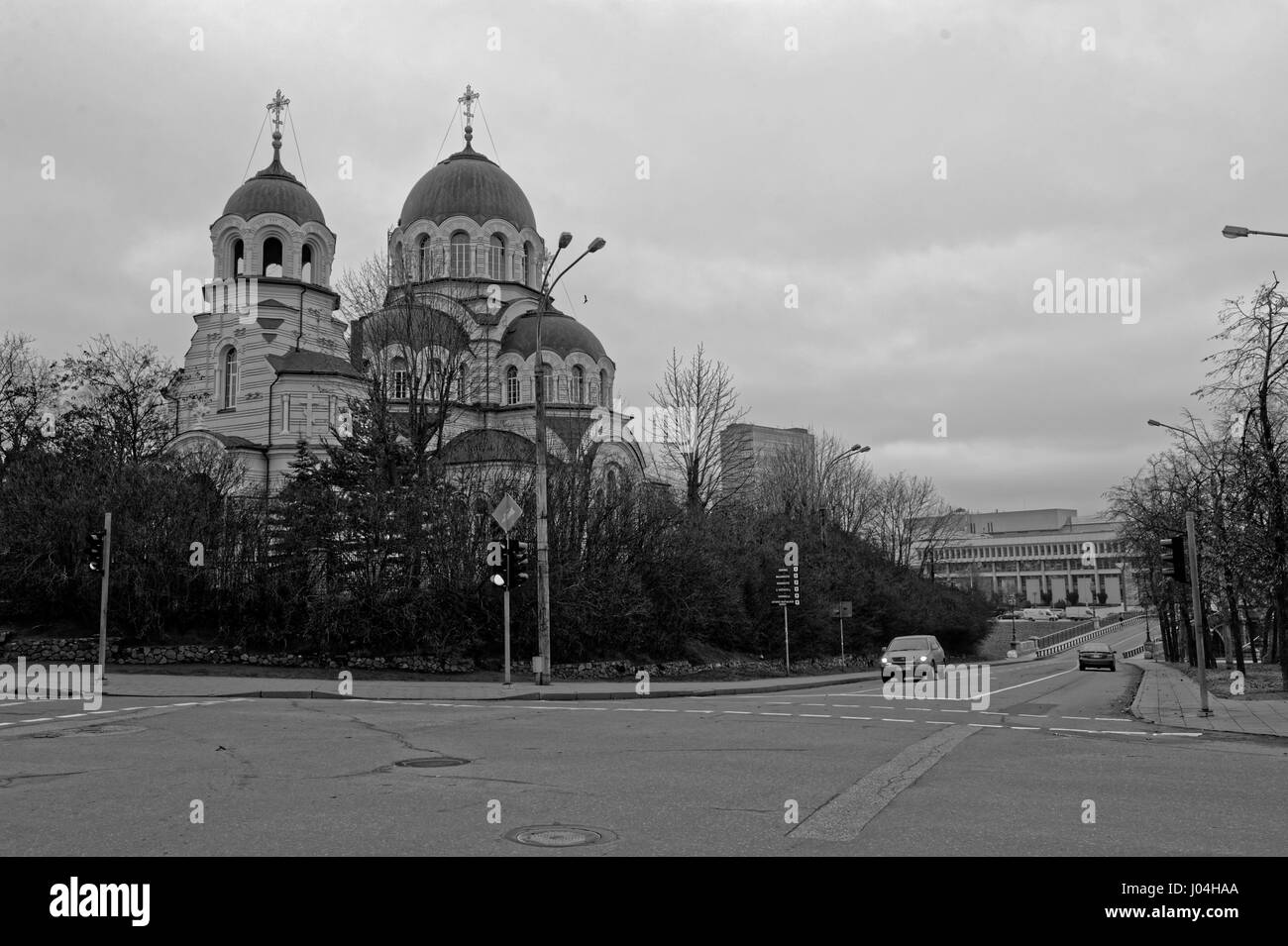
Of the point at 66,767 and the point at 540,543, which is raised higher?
the point at 540,543

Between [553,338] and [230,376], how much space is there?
16.4 metres

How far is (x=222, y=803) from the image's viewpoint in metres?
7.80

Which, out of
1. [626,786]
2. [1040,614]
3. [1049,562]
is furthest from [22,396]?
[1049,562]

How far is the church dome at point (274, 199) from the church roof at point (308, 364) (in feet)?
25.1

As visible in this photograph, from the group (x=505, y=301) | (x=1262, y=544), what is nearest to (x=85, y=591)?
(x=1262, y=544)

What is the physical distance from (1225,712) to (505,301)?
44535mm

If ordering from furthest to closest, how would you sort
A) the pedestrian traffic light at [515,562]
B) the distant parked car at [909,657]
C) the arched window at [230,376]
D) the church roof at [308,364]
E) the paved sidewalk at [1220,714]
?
1. the arched window at [230,376]
2. the church roof at [308,364]
3. the distant parked car at [909,657]
4. the pedestrian traffic light at [515,562]
5. the paved sidewalk at [1220,714]

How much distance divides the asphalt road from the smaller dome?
40530mm

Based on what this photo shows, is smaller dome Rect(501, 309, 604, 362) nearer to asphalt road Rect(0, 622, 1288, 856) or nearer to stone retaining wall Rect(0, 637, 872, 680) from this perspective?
stone retaining wall Rect(0, 637, 872, 680)

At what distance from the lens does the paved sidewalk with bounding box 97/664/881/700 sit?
19.7 meters

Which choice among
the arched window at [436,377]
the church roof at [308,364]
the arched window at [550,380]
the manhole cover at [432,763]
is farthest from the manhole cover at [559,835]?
the arched window at [550,380]

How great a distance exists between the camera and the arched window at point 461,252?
186 feet

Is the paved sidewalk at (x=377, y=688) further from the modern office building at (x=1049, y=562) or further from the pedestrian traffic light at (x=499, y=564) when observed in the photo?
the modern office building at (x=1049, y=562)

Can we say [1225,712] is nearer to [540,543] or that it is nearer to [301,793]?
[540,543]
